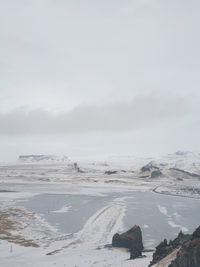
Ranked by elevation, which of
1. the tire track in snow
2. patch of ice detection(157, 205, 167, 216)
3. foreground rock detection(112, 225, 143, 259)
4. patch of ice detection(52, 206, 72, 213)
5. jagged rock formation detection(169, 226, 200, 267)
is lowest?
patch of ice detection(157, 205, 167, 216)

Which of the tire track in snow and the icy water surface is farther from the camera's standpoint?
the icy water surface

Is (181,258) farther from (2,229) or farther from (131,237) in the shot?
(2,229)

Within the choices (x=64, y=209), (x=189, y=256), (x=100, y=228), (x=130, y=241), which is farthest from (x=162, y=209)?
(x=189, y=256)

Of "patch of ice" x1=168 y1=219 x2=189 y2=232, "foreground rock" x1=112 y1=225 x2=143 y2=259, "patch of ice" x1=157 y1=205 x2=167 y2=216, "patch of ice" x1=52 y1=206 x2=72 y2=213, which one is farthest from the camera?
"patch of ice" x1=157 y1=205 x2=167 y2=216

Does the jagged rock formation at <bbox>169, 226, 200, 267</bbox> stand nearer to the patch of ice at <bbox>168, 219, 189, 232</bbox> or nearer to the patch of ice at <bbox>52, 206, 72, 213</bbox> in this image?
the patch of ice at <bbox>168, 219, 189, 232</bbox>

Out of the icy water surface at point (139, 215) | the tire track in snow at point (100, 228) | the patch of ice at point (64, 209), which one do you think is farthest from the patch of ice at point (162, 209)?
the patch of ice at point (64, 209)

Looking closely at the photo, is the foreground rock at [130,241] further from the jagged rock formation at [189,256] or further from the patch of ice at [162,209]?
the patch of ice at [162,209]

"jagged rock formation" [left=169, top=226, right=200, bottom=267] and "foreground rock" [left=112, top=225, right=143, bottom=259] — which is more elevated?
"jagged rock formation" [left=169, top=226, right=200, bottom=267]

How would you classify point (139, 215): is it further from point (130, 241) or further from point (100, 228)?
point (130, 241)

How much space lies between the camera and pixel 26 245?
3766 centimetres

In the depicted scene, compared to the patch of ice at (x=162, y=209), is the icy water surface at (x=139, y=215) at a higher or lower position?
higher

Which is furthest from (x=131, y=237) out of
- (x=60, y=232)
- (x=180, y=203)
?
(x=180, y=203)

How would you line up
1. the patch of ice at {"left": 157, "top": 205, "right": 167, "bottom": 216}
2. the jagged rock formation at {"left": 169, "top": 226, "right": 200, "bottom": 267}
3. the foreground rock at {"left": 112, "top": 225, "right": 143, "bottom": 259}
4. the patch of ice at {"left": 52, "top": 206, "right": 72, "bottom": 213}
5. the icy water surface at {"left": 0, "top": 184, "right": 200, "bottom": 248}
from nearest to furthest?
the jagged rock formation at {"left": 169, "top": 226, "right": 200, "bottom": 267} → the foreground rock at {"left": 112, "top": 225, "right": 143, "bottom": 259} → the icy water surface at {"left": 0, "top": 184, "right": 200, "bottom": 248} → the patch of ice at {"left": 52, "top": 206, "right": 72, "bottom": 213} → the patch of ice at {"left": 157, "top": 205, "right": 167, "bottom": 216}

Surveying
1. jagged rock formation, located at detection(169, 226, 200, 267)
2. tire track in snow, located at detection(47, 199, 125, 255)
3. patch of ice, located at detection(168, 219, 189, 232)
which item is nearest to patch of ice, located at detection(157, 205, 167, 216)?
tire track in snow, located at detection(47, 199, 125, 255)
